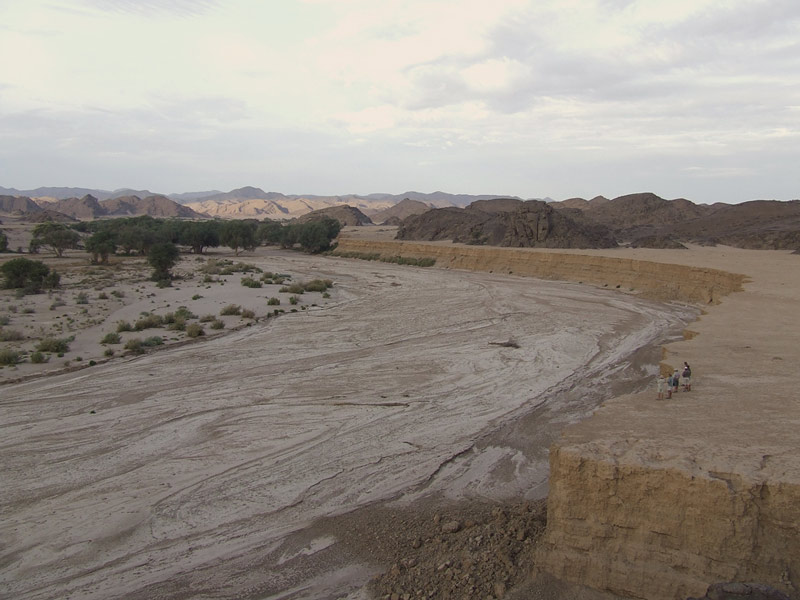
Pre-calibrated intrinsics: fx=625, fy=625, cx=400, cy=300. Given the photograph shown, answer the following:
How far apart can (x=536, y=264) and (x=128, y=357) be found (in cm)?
3203

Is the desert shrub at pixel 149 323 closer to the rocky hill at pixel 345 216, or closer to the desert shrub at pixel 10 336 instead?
the desert shrub at pixel 10 336

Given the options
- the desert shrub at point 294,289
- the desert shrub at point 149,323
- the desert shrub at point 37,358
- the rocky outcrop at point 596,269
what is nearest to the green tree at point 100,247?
the rocky outcrop at point 596,269

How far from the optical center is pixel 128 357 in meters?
18.1

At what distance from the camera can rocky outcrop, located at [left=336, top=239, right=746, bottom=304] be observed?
31203 mm

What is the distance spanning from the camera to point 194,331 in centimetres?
2127

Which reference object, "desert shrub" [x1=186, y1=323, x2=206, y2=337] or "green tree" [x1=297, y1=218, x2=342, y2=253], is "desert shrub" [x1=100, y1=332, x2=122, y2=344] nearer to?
"desert shrub" [x1=186, y1=323, x2=206, y2=337]

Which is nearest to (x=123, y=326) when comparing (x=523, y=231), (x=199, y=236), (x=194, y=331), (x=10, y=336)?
(x=194, y=331)

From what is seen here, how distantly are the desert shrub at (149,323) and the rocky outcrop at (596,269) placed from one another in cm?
2412

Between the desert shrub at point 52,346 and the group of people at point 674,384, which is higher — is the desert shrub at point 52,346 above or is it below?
below

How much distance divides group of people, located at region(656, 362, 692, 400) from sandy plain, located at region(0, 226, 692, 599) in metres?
2.33

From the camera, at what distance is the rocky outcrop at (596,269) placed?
31203mm

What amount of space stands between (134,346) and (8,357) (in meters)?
3.23

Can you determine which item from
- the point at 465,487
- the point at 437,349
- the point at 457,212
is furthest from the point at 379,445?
the point at 457,212

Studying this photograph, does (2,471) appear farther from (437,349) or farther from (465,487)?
(437,349)
